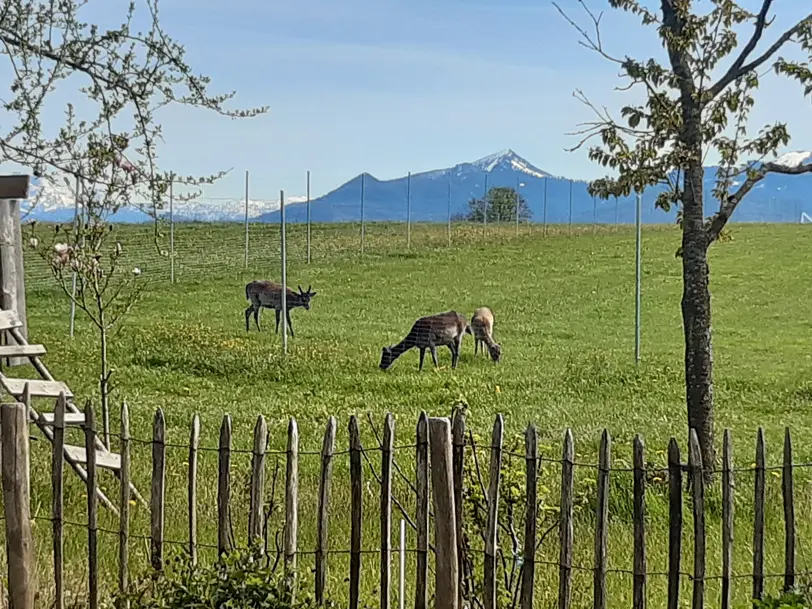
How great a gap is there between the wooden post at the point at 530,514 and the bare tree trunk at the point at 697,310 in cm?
351

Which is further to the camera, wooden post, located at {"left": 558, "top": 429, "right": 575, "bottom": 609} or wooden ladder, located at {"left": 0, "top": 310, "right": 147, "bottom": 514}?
wooden ladder, located at {"left": 0, "top": 310, "right": 147, "bottom": 514}

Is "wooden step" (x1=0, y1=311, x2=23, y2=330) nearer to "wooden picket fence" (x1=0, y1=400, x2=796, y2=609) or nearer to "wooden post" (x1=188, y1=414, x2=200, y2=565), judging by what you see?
"wooden picket fence" (x1=0, y1=400, x2=796, y2=609)

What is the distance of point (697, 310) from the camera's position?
7191mm

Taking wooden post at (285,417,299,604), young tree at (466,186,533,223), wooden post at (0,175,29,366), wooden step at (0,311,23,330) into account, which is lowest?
wooden post at (285,417,299,604)

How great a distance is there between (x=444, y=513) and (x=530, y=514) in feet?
1.21

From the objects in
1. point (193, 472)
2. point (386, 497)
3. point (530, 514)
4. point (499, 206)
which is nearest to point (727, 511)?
point (530, 514)

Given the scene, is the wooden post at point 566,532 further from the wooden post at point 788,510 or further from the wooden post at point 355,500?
the wooden post at point 788,510

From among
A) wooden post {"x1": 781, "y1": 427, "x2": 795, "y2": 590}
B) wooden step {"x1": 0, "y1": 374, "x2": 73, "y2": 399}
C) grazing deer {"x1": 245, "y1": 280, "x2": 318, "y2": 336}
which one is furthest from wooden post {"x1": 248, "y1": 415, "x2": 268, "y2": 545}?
grazing deer {"x1": 245, "y1": 280, "x2": 318, "y2": 336}

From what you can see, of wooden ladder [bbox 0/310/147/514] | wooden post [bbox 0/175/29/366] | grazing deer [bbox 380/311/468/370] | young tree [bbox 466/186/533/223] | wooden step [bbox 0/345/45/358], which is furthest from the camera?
young tree [bbox 466/186/533/223]

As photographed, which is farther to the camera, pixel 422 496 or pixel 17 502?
pixel 17 502

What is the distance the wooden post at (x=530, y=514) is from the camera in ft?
13.2

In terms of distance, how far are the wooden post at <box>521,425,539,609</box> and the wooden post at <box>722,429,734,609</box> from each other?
2.75 feet

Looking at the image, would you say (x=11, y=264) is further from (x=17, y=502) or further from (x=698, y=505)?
(x=698, y=505)

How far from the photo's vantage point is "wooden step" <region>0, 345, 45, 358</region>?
24.2 feet
